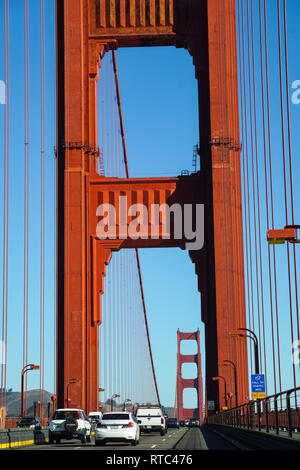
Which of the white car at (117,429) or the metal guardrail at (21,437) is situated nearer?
the white car at (117,429)

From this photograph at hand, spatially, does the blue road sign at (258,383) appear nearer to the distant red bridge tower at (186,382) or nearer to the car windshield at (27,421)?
the car windshield at (27,421)

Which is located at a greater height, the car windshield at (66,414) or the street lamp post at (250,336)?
the street lamp post at (250,336)

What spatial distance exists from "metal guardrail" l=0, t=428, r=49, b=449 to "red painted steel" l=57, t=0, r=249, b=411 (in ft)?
40.1

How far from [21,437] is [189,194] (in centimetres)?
2255

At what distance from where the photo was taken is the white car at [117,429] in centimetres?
2673

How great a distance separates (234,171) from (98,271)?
9918 mm

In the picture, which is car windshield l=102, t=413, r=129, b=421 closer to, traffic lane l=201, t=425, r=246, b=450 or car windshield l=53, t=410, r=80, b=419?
traffic lane l=201, t=425, r=246, b=450

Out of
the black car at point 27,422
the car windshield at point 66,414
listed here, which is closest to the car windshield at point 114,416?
the car windshield at point 66,414

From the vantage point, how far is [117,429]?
26.9 m

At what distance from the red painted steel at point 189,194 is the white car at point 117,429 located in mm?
17924

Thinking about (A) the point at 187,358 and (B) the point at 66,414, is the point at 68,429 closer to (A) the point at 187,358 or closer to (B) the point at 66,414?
(B) the point at 66,414

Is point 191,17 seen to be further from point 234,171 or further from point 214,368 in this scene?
point 214,368

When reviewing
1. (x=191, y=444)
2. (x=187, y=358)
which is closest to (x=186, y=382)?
(x=187, y=358)
